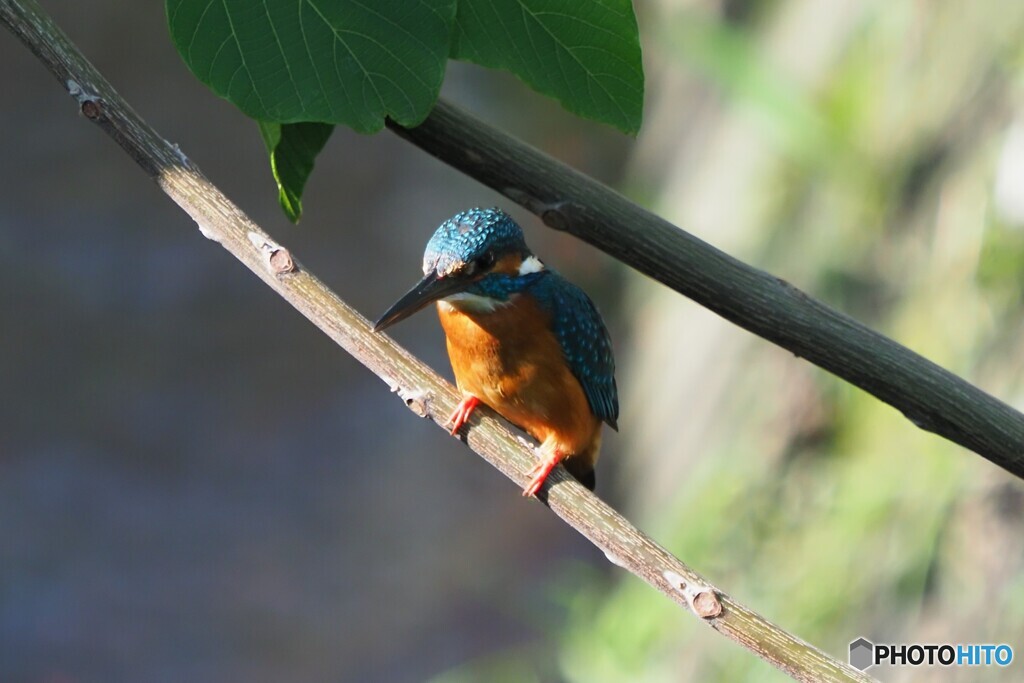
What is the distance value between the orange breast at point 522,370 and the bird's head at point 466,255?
16 centimetres

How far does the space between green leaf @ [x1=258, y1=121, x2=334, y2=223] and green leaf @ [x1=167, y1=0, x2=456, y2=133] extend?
9cm

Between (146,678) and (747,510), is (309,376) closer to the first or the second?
(146,678)

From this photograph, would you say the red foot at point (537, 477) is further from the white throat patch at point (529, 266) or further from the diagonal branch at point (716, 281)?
the white throat patch at point (529, 266)

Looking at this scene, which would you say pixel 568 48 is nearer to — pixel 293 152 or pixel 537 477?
pixel 293 152

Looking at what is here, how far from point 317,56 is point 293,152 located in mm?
113

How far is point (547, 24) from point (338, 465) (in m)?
5.09

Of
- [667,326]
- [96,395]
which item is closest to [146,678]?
[96,395]

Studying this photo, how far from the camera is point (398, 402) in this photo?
5660 mm

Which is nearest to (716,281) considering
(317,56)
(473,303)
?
(317,56)

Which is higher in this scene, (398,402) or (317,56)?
(398,402)

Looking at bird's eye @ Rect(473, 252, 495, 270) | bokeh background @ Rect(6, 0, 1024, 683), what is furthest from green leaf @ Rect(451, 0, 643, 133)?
bokeh background @ Rect(6, 0, 1024, 683)

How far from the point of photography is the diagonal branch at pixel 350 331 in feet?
2.63

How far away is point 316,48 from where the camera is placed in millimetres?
773

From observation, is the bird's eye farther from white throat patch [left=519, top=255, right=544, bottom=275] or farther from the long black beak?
white throat patch [left=519, top=255, right=544, bottom=275]
